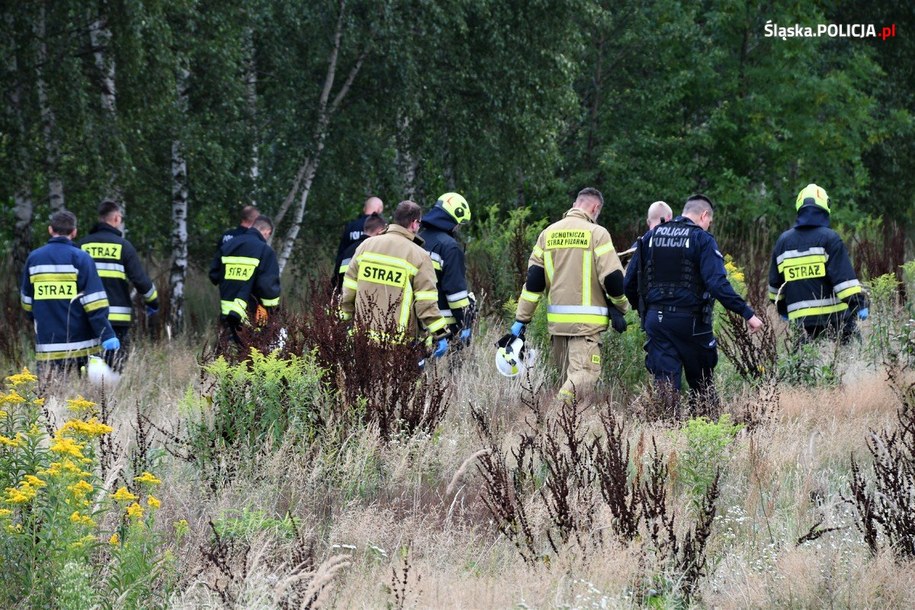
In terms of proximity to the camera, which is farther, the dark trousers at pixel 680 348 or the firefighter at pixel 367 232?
the firefighter at pixel 367 232

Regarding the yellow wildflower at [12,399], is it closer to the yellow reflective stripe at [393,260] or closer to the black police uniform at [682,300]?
the yellow reflective stripe at [393,260]

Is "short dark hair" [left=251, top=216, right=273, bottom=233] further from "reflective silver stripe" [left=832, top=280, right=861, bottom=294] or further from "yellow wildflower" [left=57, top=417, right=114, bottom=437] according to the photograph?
"yellow wildflower" [left=57, top=417, right=114, bottom=437]

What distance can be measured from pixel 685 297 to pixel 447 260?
1842 millimetres

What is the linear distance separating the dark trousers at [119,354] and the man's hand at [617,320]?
3.81 metres

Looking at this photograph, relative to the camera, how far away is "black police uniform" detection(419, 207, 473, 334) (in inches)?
339

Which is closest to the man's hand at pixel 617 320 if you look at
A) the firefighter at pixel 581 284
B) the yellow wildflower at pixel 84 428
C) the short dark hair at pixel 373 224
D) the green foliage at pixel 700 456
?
the firefighter at pixel 581 284

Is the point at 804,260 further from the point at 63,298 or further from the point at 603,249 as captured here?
the point at 63,298

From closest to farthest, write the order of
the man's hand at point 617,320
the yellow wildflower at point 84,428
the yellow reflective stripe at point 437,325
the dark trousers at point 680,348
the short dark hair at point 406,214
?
the yellow wildflower at point 84,428 → the dark trousers at point 680,348 → the short dark hair at point 406,214 → the yellow reflective stripe at point 437,325 → the man's hand at point 617,320

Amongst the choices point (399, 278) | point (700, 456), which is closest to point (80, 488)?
point (700, 456)

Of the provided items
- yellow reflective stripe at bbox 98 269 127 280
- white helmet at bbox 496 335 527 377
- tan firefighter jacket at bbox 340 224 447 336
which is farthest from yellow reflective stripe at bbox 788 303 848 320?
yellow reflective stripe at bbox 98 269 127 280

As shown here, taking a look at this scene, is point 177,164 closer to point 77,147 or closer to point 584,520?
point 77,147

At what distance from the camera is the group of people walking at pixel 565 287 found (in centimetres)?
777

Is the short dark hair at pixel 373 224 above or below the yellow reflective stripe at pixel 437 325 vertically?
above

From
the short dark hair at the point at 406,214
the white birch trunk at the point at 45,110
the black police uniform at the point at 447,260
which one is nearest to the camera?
the short dark hair at the point at 406,214
